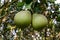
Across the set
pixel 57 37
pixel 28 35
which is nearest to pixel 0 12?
pixel 57 37

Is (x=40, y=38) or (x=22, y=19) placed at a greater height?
(x=22, y=19)

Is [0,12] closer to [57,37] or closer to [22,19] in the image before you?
[22,19]

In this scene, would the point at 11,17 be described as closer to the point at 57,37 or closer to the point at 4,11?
the point at 57,37

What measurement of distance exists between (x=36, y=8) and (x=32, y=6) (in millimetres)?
50

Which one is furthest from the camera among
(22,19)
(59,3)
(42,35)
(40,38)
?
(40,38)

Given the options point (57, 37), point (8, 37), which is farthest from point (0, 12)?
point (8, 37)

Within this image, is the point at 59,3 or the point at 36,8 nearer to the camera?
the point at 36,8

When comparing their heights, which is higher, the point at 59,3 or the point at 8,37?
the point at 59,3

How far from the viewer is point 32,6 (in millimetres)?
2023

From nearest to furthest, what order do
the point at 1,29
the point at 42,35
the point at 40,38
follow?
1. the point at 1,29
2. the point at 42,35
3. the point at 40,38

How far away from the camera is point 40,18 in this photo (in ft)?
6.25

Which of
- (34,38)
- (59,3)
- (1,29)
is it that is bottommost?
(34,38)

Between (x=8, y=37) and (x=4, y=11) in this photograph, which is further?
(x=8, y=37)

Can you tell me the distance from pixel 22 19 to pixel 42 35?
9.78 ft
